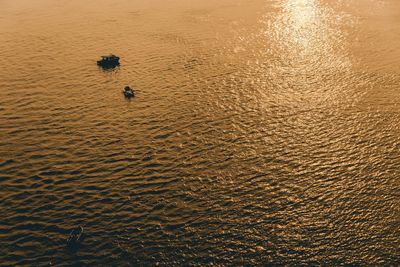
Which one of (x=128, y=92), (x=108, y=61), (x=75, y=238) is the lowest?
(x=75, y=238)

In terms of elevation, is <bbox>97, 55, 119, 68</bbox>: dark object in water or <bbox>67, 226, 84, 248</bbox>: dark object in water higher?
<bbox>97, 55, 119, 68</bbox>: dark object in water

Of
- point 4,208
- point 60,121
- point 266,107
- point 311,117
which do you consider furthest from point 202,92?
point 4,208

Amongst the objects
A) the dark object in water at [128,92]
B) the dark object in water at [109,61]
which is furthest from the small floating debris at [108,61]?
the dark object in water at [128,92]

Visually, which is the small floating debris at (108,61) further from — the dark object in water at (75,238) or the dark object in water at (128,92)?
the dark object in water at (75,238)

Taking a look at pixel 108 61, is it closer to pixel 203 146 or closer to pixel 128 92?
Answer: pixel 128 92

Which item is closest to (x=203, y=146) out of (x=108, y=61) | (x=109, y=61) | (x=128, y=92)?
(x=128, y=92)

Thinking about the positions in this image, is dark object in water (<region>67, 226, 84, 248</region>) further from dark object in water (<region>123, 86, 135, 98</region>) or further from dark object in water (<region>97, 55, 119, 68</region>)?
dark object in water (<region>97, 55, 119, 68</region>)

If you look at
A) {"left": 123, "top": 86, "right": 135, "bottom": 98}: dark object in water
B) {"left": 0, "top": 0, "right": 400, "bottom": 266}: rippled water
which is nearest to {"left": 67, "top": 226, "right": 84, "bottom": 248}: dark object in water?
{"left": 0, "top": 0, "right": 400, "bottom": 266}: rippled water

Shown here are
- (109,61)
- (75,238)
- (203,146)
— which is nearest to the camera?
(75,238)
